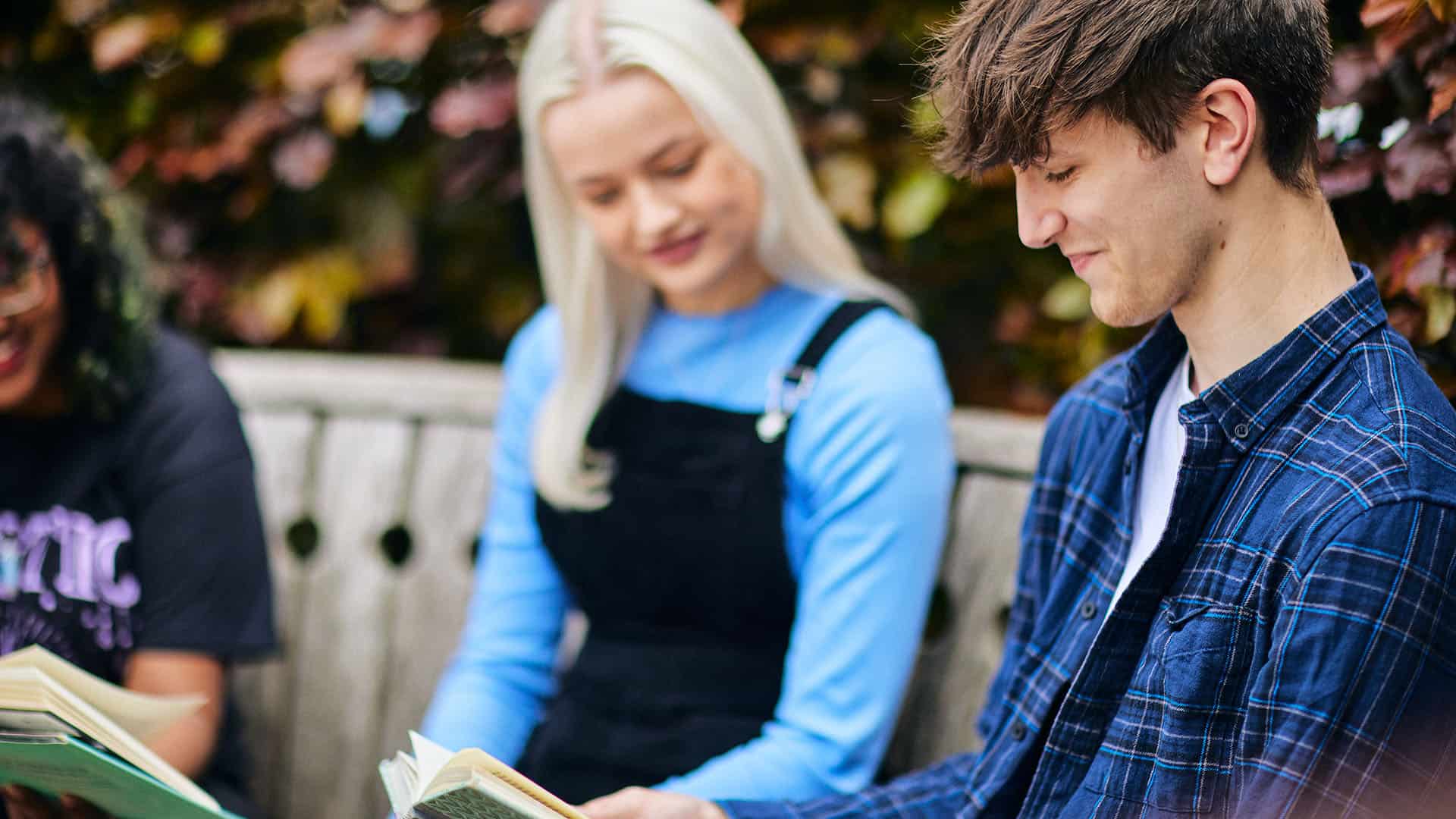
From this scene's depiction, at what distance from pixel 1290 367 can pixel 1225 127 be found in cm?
19

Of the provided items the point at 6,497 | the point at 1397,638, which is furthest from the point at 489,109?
the point at 1397,638

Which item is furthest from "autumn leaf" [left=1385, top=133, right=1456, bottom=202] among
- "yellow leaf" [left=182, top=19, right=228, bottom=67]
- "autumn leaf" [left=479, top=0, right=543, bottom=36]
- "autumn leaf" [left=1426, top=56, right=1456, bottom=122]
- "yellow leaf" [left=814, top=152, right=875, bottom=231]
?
"yellow leaf" [left=182, top=19, right=228, bottom=67]

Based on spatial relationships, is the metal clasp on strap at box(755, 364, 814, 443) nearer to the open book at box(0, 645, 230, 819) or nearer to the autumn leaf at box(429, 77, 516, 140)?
the open book at box(0, 645, 230, 819)

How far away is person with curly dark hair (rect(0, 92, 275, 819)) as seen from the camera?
5.73 feet

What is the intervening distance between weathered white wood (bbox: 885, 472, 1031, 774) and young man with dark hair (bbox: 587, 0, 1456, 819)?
56 centimetres

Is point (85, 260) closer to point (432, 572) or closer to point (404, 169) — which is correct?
A: point (432, 572)

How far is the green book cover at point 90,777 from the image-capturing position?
1229mm

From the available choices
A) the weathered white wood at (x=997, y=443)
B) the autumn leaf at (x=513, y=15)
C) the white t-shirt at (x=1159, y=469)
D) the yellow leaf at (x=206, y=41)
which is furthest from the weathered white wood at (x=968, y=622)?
the yellow leaf at (x=206, y=41)

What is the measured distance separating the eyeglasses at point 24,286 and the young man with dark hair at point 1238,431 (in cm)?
113

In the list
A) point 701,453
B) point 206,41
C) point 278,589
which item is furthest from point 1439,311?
point 206,41

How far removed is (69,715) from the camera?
1.23 metres

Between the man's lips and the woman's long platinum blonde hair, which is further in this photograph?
the woman's long platinum blonde hair

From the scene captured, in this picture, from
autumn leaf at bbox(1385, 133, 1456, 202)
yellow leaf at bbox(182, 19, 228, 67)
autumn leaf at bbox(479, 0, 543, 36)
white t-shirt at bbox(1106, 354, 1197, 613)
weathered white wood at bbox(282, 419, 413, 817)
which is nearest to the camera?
white t-shirt at bbox(1106, 354, 1197, 613)

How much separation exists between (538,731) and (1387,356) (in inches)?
46.9
